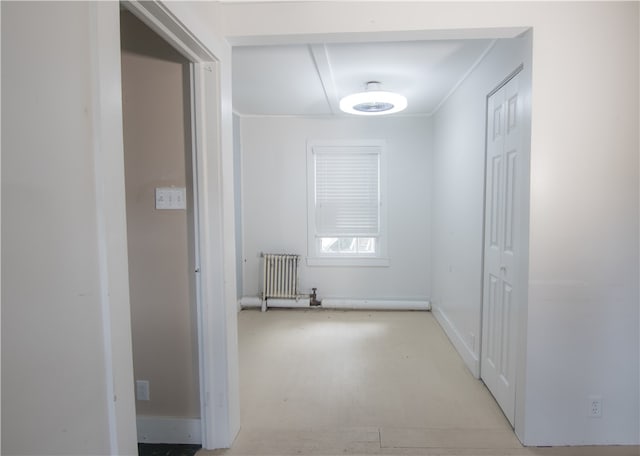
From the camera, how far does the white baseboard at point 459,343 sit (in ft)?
9.05

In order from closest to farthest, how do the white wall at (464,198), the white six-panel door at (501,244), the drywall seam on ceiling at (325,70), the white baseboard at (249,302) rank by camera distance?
the white six-panel door at (501,244)
the drywall seam on ceiling at (325,70)
the white wall at (464,198)
the white baseboard at (249,302)

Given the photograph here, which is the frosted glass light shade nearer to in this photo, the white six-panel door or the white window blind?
the white six-panel door

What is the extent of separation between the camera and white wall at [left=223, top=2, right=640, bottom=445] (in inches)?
68.5

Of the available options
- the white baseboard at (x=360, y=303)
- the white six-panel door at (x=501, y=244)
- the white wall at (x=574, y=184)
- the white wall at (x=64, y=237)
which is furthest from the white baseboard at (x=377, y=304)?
the white wall at (x=64, y=237)

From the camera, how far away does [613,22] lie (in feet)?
5.66

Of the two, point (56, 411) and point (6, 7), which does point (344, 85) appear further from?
point (56, 411)

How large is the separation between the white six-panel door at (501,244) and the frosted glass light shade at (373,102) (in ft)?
2.55

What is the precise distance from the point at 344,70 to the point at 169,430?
2694 mm

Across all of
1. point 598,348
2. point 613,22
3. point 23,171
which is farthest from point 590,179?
point 23,171

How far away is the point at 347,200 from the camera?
4.41 metres

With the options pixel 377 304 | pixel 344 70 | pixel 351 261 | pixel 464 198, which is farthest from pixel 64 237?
pixel 377 304

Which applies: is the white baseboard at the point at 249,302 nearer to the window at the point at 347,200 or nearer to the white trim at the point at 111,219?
the window at the point at 347,200

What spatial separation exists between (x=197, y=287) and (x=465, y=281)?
2.23 meters

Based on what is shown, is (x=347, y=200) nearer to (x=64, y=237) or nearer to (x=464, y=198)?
(x=464, y=198)
